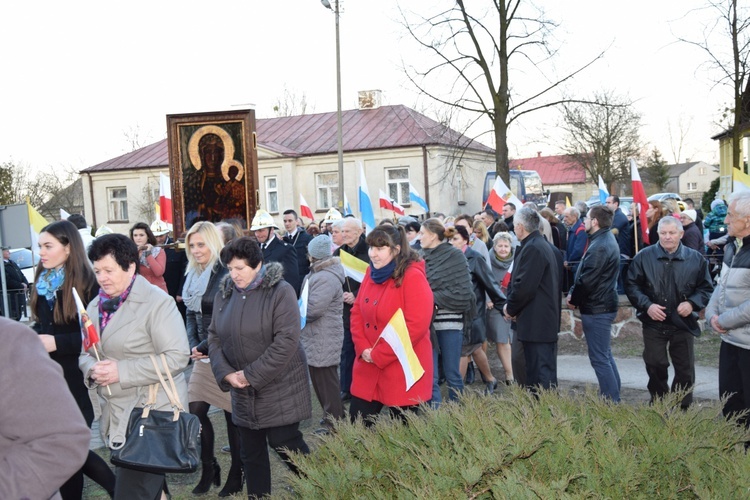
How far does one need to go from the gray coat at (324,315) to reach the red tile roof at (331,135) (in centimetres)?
2905

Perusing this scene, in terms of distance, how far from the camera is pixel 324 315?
22.8 feet

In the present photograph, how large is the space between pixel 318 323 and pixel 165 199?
29.7ft

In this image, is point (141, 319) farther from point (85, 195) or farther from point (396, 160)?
point (85, 195)

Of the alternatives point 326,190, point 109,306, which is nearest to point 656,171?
point 326,190

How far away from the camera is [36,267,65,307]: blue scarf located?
195 inches

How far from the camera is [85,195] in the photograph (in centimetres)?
4356

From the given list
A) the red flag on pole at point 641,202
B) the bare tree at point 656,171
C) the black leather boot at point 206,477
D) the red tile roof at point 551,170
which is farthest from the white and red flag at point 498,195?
the red tile roof at point 551,170

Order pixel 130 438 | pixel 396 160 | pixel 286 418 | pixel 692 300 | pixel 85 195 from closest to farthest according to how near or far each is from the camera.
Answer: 1. pixel 130 438
2. pixel 286 418
3. pixel 692 300
4. pixel 396 160
5. pixel 85 195

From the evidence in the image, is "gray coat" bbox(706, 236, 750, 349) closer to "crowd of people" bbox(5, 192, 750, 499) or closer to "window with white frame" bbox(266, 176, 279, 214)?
"crowd of people" bbox(5, 192, 750, 499)

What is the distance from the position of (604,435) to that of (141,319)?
8.13ft

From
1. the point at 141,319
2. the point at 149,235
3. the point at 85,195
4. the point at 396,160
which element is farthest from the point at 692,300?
the point at 85,195

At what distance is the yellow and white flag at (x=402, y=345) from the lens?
17.2 ft

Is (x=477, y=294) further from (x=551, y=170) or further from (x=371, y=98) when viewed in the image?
(x=551, y=170)

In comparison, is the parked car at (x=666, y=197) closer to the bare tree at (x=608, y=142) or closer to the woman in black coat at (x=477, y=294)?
the woman in black coat at (x=477, y=294)
